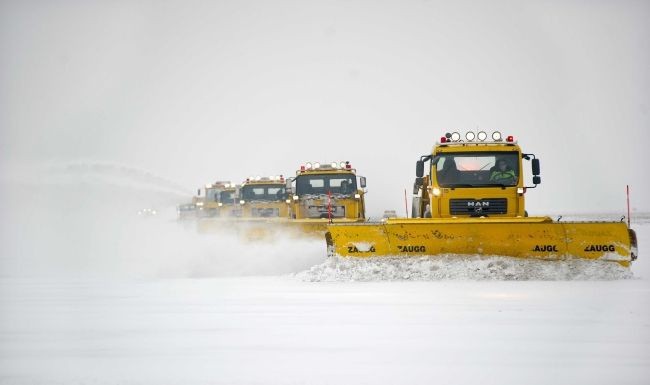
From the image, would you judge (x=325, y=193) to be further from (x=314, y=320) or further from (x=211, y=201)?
(x=314, y=320)

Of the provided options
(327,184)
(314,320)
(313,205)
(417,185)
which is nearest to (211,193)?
(327,184)

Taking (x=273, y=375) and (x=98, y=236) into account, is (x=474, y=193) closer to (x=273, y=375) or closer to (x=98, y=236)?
(x=273, y=375)

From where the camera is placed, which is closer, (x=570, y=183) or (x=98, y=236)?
(x=98, y=236)

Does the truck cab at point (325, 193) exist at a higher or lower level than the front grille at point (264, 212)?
higher

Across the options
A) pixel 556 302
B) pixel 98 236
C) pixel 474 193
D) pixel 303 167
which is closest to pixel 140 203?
pixel 98 236

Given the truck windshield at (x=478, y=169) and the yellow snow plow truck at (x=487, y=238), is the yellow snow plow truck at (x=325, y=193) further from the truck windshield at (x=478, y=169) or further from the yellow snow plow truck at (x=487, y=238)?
the yellow snow plow truck at (x=487, y=238)

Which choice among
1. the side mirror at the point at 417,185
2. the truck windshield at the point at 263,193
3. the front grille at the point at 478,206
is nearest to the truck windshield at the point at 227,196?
the truck windshield at the point at 263,193

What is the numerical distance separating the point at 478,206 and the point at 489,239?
200 cm

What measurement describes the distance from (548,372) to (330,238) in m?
6.55

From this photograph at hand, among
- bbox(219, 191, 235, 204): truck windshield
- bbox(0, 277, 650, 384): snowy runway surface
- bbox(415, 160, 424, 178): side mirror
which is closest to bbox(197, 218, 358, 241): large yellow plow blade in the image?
bbox(415, 160, 424, 178): side mirror

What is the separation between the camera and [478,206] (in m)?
13.3

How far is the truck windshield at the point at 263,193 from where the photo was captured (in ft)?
78.6

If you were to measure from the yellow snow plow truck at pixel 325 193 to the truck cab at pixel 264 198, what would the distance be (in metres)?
3.87

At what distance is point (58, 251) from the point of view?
59.3 feet
